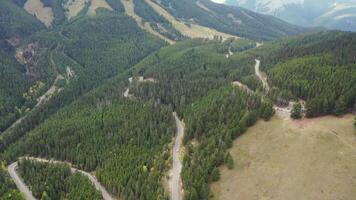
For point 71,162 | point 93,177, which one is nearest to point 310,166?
point 93,177

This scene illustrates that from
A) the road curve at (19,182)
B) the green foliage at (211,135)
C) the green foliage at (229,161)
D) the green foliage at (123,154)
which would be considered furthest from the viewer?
the road curve at (19,182)

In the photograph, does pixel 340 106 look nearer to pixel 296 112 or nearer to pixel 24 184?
pixel 296 112

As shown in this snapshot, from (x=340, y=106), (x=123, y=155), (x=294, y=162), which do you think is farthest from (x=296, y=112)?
(x=123, y=155)

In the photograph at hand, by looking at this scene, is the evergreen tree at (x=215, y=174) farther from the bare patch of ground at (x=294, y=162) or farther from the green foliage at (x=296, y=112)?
the green foliage at (x=296, y=112)

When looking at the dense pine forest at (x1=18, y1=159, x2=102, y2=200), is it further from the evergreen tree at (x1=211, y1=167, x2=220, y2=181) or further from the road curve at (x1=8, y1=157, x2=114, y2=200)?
the evergreen tree at (x1=211, y1=167, x2=220, y2=181)

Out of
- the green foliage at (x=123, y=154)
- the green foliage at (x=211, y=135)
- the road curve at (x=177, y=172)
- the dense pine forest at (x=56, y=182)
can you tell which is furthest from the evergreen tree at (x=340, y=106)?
the dense pine forest at (x=56, y=182)

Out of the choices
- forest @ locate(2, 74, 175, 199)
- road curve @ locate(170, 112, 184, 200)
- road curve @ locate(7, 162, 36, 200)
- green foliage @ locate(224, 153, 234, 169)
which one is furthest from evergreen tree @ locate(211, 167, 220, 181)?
road curve @ locate(7, 162, 36, 200)

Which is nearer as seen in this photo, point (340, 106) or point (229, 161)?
point (229, 161)

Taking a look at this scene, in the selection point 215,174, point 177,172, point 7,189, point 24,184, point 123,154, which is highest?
point 215,174
